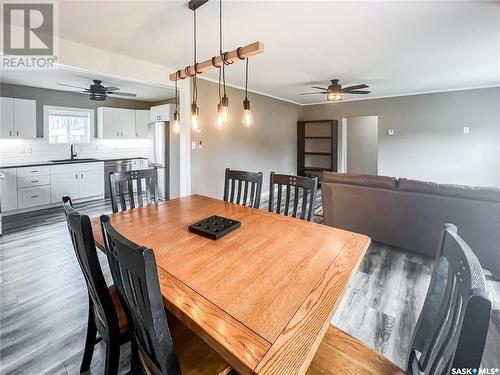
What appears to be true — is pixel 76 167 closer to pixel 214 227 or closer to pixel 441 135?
pixel 214 227

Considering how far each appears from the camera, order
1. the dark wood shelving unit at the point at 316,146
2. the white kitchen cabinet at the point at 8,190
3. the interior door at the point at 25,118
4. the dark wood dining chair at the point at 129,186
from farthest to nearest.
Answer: the dark wood shelving unit at the point at 316,146 → the interior door at the point at 25,118 → the white kitchen cabinet at the point at 8,190 → the dark wood dining chair at the point at 129,186

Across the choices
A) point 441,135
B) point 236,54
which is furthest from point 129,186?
point 441,135

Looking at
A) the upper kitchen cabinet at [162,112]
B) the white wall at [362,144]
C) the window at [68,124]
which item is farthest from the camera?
the white wall at [362,144]

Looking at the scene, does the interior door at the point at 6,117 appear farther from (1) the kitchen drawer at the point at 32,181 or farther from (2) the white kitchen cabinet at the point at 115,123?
(2) the white kitchen cabinet at the point at 115,123

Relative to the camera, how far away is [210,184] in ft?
14.9

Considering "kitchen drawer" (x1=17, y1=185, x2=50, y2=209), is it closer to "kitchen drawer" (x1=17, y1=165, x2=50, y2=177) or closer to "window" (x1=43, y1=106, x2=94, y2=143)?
"kitchen drawer" (x1=17, y1=165, x2=50, y2=177)

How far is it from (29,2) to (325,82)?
13.5 feet

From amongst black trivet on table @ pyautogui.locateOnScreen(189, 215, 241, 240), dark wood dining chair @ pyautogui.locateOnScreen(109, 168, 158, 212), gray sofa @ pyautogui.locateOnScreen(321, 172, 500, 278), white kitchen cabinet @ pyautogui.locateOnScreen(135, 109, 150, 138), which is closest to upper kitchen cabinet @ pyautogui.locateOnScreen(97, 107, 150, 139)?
white kitchen cabinet @ pyautogui.locateOnScreen(135, 109, 150, 138)

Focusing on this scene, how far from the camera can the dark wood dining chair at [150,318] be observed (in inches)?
31.4

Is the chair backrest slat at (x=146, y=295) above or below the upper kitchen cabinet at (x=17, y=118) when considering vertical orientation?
below

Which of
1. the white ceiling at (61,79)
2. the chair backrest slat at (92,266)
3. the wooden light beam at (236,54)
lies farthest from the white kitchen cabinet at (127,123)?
the chair backrest slat at (92,266)

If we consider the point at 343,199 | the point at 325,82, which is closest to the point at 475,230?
the point at 343,199

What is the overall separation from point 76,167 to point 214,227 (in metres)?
5.03

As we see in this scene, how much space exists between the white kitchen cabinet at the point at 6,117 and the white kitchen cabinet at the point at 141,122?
2.37 m
